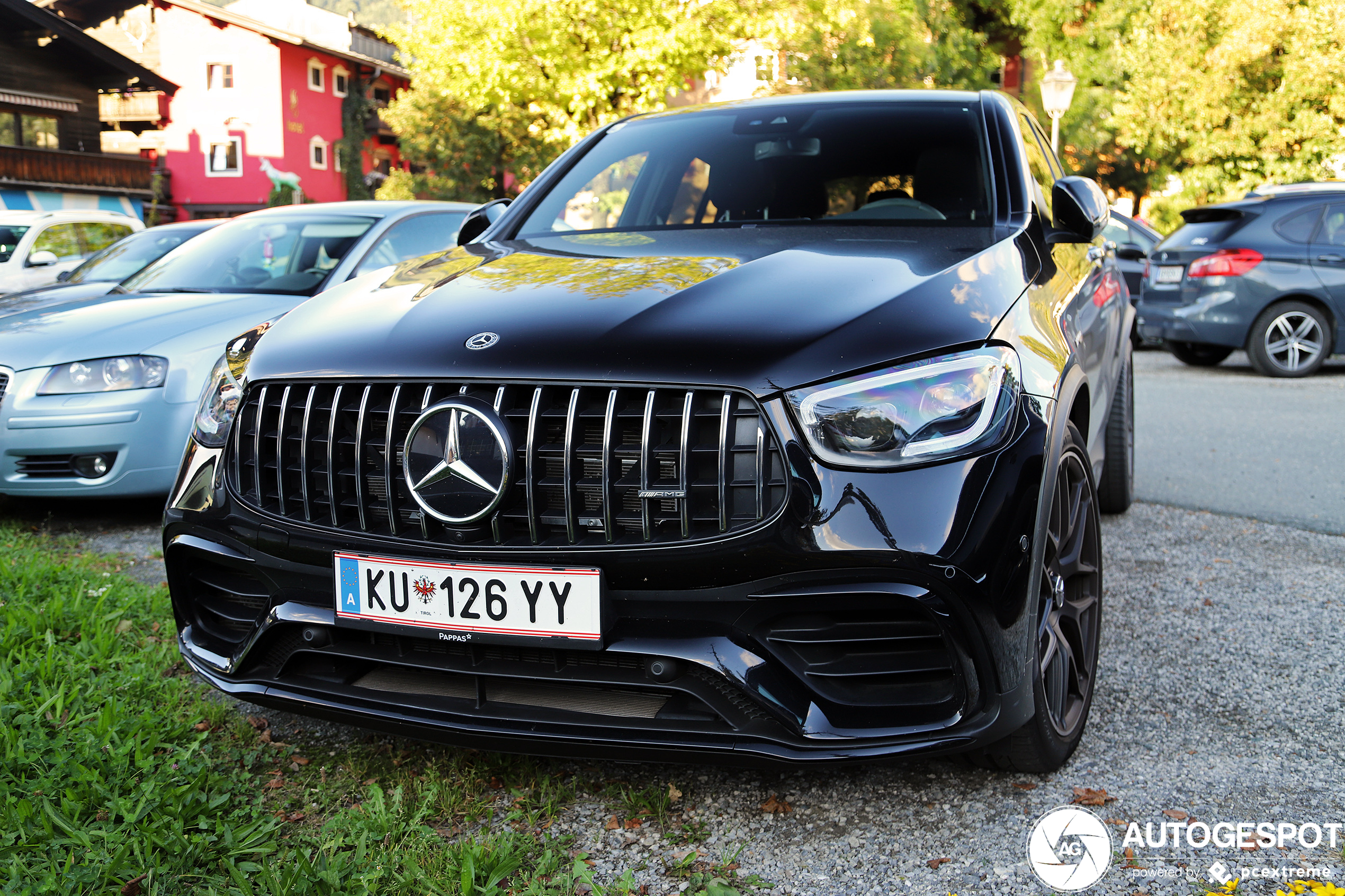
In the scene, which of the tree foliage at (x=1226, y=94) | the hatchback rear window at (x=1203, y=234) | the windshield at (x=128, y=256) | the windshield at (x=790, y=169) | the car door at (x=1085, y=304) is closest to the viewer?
the car door at (x=1085, y=304)

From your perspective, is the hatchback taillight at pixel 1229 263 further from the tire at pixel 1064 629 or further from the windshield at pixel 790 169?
the tire at pixel 1064 629

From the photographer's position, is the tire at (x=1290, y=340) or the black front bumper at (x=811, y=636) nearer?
the black front bumper at (x=811, y=636)

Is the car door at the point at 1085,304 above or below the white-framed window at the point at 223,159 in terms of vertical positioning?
below

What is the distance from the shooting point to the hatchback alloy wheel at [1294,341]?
10.0 metres

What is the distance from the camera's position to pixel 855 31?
25016 millimetres

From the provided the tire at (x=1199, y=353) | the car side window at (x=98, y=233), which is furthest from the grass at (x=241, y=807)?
the tire at (x=1199, y=353)

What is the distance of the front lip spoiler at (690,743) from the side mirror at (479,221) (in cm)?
183

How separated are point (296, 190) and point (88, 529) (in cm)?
3192

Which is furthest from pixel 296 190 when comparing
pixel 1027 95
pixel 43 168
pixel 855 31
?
pixel 1027 95

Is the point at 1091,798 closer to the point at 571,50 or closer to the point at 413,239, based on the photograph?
the point at 413,239

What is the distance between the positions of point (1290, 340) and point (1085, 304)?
26.5 ft

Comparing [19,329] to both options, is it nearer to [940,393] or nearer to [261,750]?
[261,750]

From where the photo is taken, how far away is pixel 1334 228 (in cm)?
988

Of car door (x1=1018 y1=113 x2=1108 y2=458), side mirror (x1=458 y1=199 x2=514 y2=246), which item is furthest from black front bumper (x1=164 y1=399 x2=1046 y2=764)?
side mirror (x1=458 y1=199 x2=514 y2=246)
